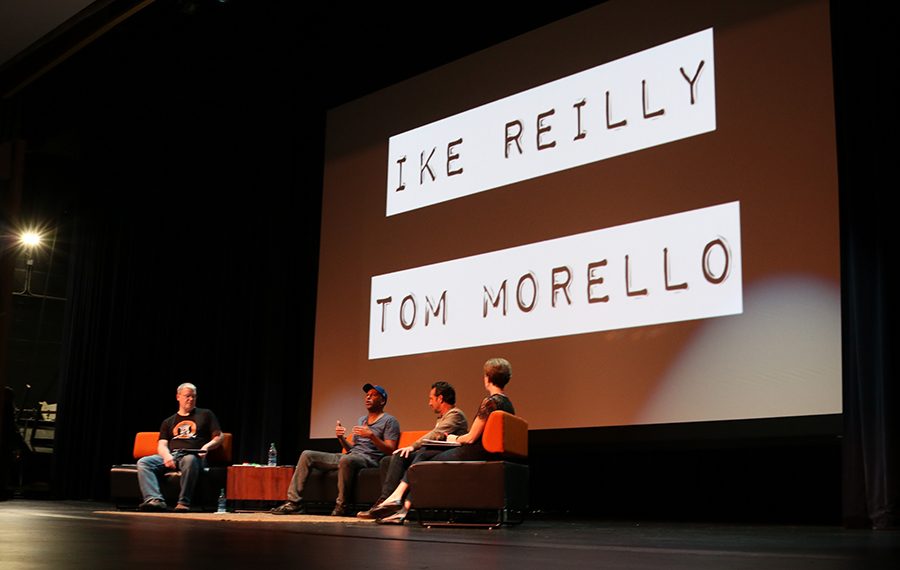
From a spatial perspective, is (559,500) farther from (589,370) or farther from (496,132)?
(496,132)

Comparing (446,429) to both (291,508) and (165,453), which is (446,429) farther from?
(165,453)

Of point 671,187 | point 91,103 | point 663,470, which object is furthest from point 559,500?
point 91,103

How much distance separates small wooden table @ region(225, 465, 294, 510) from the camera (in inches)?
245

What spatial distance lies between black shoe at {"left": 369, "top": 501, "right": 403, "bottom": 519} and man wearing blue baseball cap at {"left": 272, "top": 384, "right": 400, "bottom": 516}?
68 cm

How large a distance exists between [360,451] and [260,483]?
95 centimetres

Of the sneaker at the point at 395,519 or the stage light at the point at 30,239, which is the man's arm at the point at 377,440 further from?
the stage light at the point at 30,239

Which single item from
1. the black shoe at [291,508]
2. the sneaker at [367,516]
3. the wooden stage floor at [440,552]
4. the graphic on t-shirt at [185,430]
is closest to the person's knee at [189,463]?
the graphic on t-shirt at [185,430]

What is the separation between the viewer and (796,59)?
4590 mm

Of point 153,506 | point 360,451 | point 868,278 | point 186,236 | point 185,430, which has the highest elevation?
point 186,236

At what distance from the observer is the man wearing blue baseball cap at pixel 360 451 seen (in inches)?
216

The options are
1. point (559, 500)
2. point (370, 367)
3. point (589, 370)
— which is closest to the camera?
point (589, 370)

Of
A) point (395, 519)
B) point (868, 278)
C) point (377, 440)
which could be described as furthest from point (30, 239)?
point (868, 278)

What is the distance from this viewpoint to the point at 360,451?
18.7 feet

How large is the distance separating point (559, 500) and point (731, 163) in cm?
237
